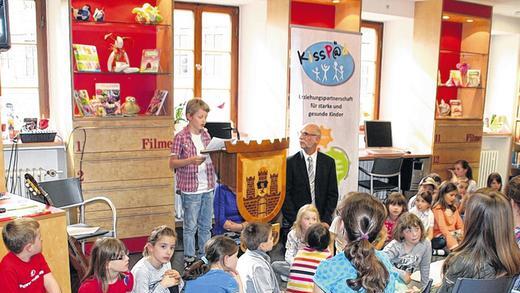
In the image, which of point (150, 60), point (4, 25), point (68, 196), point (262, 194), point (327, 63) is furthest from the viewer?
point (327, 63)

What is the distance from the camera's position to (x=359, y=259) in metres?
1.78

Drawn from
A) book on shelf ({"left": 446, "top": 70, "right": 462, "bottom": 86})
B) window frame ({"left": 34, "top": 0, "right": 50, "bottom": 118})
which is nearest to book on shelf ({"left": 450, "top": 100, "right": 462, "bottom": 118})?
book on shelf ({"left": 446, "top": 70, "right": 462, "bottom": 86})

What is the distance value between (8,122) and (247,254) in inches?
119

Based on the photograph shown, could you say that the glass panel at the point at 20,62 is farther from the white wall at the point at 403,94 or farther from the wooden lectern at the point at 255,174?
the white wall at the point at 403,94

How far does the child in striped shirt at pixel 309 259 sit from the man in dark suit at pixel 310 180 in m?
1.08

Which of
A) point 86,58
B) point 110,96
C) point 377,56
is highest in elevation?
point 377,56

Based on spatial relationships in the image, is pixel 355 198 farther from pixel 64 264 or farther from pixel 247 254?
pixel 64 264

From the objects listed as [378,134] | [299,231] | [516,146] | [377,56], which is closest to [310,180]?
[299,231]

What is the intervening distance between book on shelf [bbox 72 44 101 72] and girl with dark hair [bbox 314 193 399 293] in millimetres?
3276

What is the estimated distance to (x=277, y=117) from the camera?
5402 millimetres

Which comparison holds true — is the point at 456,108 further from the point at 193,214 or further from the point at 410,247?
the point at 193,214

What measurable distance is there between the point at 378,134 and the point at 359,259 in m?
4.89

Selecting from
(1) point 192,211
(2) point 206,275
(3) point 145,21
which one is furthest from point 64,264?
(3) point 145,21

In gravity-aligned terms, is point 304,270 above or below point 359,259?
below
